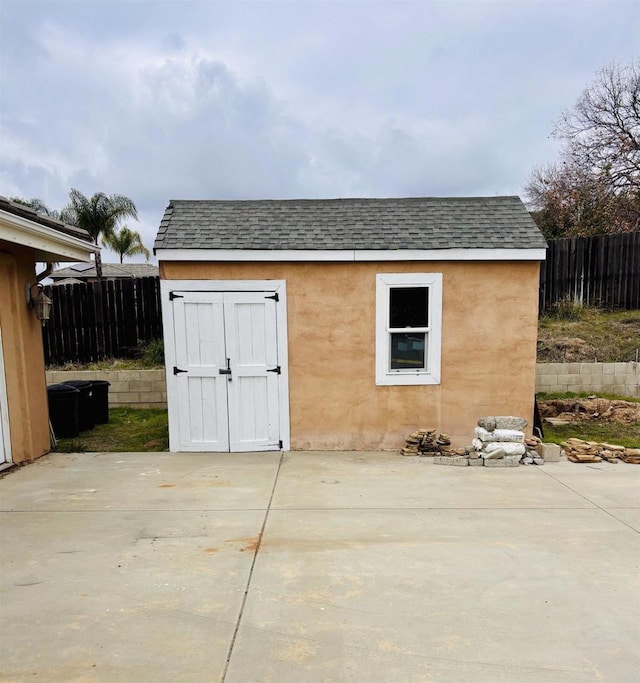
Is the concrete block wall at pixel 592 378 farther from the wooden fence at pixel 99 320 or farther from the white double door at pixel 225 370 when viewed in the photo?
the wooden fence at pixel 99 320

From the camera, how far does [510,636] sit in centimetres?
262

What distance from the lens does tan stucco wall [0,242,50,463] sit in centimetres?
582

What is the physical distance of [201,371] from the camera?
6.38 m

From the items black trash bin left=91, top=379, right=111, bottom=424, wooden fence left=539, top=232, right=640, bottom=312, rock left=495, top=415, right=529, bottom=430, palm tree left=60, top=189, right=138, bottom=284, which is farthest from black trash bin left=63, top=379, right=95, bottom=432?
palm tree left=60, top=189, right=138, bottom=284

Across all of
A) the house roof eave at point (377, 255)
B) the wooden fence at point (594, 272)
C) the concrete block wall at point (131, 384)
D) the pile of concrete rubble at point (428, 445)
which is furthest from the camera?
the wooden fence at point (594, 272)

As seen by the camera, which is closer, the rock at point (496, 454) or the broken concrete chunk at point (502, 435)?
the rock at point (496, 454)

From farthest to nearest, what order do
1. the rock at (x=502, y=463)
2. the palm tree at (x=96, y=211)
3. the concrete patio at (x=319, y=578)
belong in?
the palm tree at (x=96, y=211) < the rock at (x=502, y=463) < the concrete patio at (x=319, y=578)

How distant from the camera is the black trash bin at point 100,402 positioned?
8178 mm

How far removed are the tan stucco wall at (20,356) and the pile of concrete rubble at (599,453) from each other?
7222mm

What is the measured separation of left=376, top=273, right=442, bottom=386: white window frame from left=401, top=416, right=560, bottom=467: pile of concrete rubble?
786 millimetres

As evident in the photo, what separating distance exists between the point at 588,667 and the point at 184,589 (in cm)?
238

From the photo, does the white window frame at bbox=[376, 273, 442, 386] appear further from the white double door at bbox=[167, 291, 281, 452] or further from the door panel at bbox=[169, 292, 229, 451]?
the door panel at bbox=[169, 292, 229, 451]

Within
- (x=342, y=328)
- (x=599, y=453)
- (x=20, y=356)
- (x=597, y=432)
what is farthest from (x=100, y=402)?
(x=597, y=432)

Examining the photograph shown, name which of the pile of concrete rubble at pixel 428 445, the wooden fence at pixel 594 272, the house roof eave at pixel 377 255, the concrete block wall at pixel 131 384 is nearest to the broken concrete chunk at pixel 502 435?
the pile of concrete rubble at pixel 428 445
